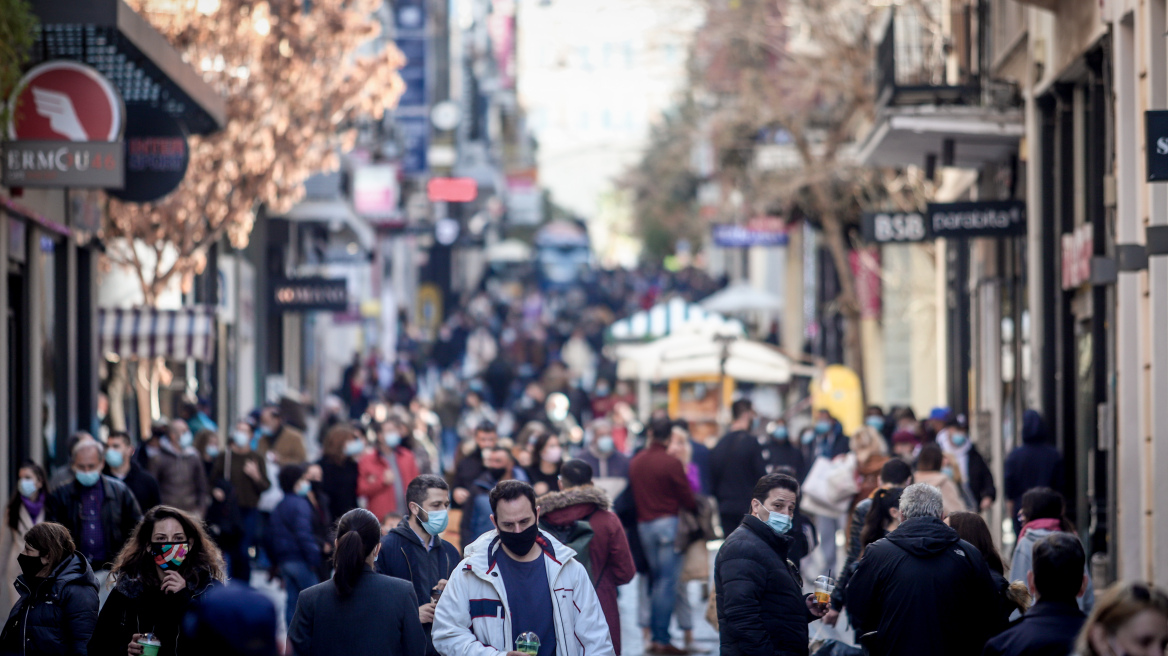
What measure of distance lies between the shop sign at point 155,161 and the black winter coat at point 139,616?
33.1ft

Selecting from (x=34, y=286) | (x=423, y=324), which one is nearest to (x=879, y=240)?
(x=34, y=286)

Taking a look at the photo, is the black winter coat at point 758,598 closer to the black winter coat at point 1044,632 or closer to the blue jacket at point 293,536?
the black winter coat at point 1044,632

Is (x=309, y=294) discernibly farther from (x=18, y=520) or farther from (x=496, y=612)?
(x=496, y=612)

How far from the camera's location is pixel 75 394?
18.4 meters

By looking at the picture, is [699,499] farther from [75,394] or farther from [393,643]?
[75,394]

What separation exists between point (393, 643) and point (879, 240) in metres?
13.3

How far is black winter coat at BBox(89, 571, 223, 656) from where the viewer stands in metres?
6.72

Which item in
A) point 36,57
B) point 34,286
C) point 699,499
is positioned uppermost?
point 36,57

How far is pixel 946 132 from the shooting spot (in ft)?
57.9

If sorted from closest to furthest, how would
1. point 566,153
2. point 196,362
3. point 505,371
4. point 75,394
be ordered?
point 75,394 < point 196,362 < point 505,371 < point 566,153

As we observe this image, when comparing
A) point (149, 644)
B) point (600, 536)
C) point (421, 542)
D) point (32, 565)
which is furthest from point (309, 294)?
point (149, 644)

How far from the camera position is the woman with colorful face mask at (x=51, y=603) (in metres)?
7.32

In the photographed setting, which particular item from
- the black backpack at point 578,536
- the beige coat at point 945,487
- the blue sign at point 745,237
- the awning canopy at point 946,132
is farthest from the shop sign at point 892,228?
the blue sign at point 745,237

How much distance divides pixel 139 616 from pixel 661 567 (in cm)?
651
